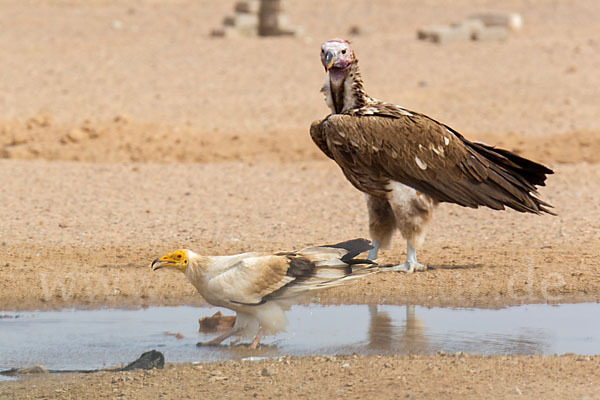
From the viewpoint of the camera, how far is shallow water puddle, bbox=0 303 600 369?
6801 millimetres

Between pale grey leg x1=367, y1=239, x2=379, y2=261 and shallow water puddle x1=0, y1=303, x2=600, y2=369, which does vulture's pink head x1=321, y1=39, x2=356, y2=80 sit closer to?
pale grey leg x1=367, y1=239, x2=379, y2=261

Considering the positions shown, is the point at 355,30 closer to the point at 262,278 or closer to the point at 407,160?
the point at 407,160

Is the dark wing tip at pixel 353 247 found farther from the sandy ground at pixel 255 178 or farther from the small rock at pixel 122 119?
the small rock at pixel 122 119

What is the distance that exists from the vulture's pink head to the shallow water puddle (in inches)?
70.8

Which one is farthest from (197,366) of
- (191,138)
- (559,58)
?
(559,58)

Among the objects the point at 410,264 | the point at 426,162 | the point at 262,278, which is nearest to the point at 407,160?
the point at 426,162

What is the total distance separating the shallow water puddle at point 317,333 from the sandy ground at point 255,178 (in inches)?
9.2

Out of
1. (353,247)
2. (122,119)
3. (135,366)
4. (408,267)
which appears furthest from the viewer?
(122,119)

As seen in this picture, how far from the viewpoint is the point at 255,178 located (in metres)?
13.5

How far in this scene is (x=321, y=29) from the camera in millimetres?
29844

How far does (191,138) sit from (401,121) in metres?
7.95

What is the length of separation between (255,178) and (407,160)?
17.6 feet

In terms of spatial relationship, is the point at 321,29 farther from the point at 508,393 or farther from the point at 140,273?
the point at 508,393

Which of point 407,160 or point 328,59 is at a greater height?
point 328,59
